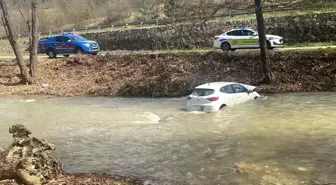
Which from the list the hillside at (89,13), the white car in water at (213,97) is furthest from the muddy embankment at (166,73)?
the hillside at (89,13)

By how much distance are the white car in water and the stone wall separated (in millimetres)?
9016

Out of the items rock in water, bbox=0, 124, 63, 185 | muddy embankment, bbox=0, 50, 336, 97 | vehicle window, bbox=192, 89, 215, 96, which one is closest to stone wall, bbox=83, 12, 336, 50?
muddy embankment, bbox=0, 50, 336, 97

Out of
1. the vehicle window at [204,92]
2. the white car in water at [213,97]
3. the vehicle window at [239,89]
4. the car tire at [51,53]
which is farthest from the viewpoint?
the car tire at [51,53]

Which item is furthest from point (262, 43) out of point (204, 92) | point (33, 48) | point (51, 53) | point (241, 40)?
point (51, 53)

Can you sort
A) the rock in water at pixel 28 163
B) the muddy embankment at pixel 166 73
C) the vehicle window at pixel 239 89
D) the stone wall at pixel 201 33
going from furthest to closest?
the stone wall at pixel 201 33, the muddy embankment at pixel 166 73, the vehicle window at pixel 239 89, the rock in water at pixel 28 163

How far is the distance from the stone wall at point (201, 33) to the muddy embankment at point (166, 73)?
3.09 meters

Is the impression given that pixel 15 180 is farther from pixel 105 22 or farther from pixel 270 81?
pixel 105 22

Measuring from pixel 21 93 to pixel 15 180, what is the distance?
20640mm

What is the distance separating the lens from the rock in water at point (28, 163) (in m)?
9.48

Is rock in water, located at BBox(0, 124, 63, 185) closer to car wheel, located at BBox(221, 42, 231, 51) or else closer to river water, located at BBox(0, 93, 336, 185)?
river water, located at BBox(0, 93, 336, 185)

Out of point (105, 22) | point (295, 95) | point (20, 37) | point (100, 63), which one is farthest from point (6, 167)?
point (105, 22)

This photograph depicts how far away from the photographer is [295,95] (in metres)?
21.0

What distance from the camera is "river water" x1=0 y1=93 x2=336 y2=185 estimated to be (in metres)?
10.3

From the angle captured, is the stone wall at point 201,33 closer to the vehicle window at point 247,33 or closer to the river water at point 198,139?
the vehicle window at point 247,33
